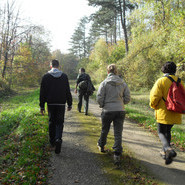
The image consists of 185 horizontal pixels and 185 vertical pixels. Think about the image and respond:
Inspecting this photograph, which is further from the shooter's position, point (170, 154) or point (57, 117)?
point (57, 117)

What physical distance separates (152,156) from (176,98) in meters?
1.75

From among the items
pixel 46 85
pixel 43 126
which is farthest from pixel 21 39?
pixel 46 85

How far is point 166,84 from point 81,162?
102 inches

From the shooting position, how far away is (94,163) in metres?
3.92

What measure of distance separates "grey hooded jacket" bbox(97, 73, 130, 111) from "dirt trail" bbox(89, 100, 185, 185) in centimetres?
145

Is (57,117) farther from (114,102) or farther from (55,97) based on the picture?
(114,102)

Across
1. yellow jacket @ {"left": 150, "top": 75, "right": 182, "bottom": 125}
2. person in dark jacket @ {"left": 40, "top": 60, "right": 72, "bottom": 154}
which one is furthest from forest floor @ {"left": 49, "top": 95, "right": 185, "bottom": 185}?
yellow jacket @ {"left": 150, "top": 75, "right": 182, "bottom": 125}

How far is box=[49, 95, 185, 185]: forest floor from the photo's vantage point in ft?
11.0

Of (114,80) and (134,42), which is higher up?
(134,42)

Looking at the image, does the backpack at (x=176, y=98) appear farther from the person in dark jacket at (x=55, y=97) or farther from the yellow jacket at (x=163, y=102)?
the person in dark jacket at (x=55, y=97)

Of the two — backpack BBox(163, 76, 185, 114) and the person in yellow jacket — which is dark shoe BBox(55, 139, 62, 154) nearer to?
the person in yellow jacket

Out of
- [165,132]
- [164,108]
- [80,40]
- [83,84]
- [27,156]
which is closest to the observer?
[164,108]

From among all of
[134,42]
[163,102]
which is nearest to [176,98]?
[163,102]

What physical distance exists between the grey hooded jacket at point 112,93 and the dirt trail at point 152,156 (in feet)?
4.76
